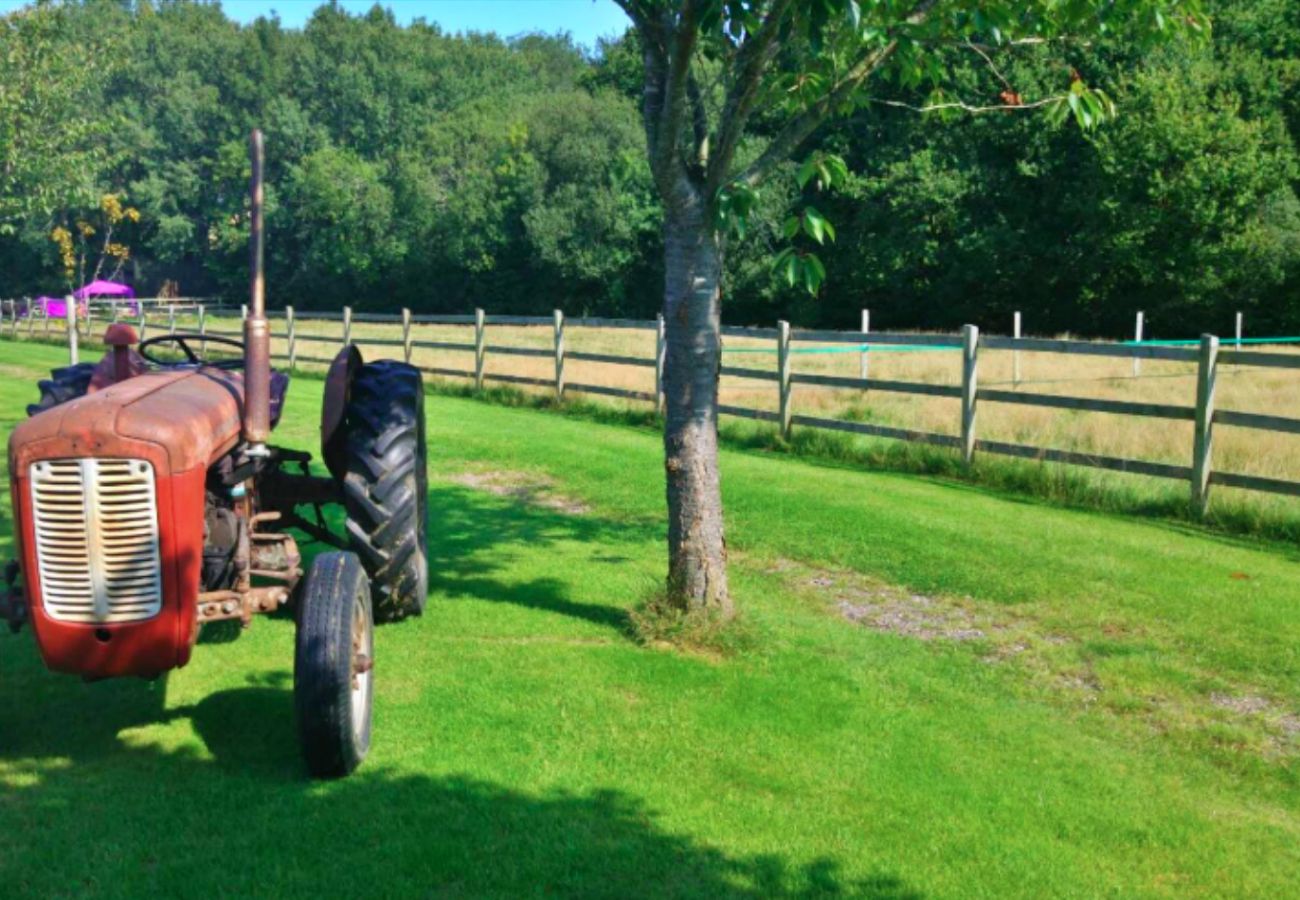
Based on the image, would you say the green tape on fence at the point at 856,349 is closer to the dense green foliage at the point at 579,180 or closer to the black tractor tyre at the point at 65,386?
the dense green foliage at the point at 579,180

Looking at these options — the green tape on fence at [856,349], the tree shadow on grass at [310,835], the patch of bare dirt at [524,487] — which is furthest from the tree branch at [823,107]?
the green tape on fence at [856,349]

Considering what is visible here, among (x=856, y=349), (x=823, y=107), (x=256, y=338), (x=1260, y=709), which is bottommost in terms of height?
(x=1260, y=709)

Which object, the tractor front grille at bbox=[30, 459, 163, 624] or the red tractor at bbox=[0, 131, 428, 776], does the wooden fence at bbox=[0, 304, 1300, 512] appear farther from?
the tractor front grille at bbox=[30, 459, 163, 624]

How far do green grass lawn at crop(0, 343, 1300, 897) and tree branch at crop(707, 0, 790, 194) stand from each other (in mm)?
2265

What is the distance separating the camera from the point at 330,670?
13.7ft

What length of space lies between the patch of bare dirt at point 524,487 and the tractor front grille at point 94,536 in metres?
5.50

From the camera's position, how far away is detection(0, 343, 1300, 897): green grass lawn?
380 centimetres

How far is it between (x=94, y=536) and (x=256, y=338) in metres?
0.92

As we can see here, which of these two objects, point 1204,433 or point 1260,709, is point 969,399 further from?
point 1260,709

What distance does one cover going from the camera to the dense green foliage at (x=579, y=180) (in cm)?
3450

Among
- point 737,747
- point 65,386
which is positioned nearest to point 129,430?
point 737,747

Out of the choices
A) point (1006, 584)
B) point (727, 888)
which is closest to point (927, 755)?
point (727, 888)

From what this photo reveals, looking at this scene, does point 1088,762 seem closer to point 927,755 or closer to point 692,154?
point 927,755

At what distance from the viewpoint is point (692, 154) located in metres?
5.85
